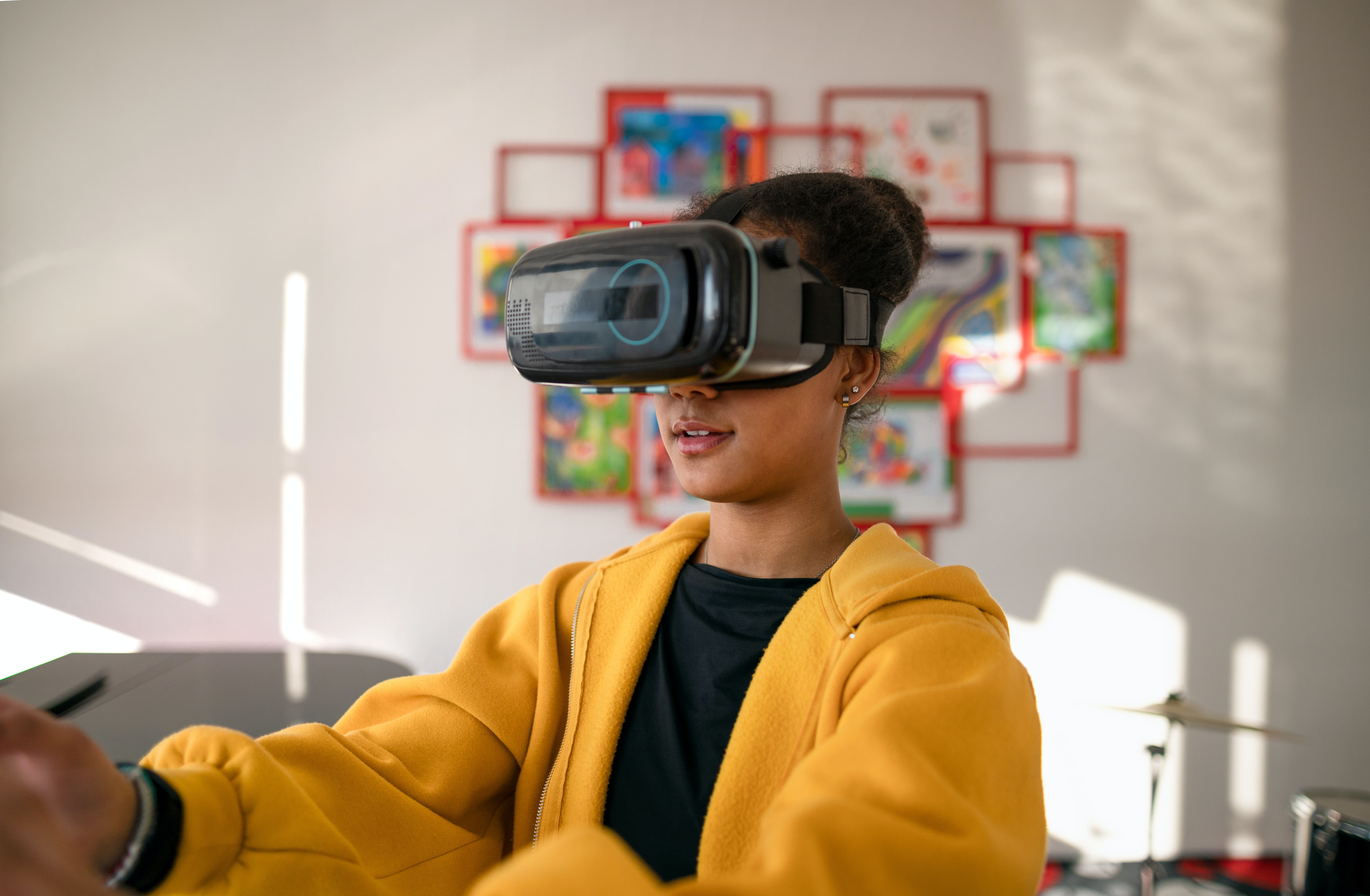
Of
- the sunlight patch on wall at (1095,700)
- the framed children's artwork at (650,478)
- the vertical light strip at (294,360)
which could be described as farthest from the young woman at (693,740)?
the sunlight patch on wall at (1095,700)

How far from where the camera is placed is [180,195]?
213 cm

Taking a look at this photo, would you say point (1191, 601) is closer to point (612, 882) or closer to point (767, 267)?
point (767, 267)

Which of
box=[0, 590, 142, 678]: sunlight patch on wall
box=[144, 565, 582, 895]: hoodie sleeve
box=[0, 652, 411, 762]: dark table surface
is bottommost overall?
box=[0, 590, 142, 678]: sunlight patch on wall

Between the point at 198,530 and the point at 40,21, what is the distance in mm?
1245

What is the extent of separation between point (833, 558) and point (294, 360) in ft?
5.72

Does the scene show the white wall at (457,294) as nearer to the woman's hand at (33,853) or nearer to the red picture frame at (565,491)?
the red picture frame at (565,491)

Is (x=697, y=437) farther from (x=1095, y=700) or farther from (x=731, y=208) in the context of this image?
(x=1095, y=700)

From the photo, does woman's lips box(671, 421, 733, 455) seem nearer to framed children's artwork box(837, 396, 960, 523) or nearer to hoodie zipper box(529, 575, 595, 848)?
hoodie zipper box(529, 575, 595, 848)

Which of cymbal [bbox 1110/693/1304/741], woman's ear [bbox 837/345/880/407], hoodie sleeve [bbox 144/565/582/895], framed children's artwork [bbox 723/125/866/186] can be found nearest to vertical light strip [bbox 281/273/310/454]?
framed children's artwork [bbox 723/125/866/186]

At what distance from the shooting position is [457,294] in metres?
2.17

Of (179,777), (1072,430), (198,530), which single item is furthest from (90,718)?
(1072,430)

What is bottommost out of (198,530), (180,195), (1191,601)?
(1191,601)

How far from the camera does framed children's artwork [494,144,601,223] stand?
2.16 meters

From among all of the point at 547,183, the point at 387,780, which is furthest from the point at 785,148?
the point at 387,780
